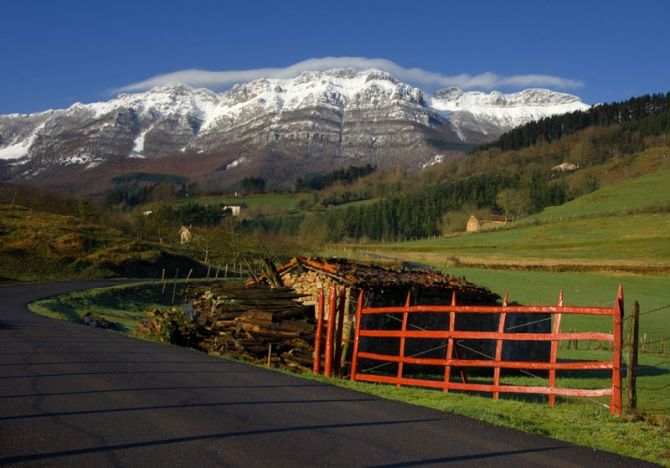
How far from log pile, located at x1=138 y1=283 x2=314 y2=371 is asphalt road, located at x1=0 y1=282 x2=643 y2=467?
16.4 ft

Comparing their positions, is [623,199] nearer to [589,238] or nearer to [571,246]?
[589,238]

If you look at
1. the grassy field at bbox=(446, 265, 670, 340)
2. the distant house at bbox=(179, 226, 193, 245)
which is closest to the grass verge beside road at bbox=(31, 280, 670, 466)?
the grassy field at bbox=(446, 265, 670, 340)

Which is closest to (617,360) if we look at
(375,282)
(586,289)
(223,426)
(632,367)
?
(632,367)

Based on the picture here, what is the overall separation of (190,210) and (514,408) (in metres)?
119

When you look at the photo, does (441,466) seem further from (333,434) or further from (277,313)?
(277,313)

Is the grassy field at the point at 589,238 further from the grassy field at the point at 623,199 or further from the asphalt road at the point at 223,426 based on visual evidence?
the asphalt road at the point at 223,426

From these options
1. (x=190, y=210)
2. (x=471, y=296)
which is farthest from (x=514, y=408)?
(x=190, y=210)

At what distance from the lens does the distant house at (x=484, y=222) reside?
13575cm

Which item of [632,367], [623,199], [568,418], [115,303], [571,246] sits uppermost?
[623,199]

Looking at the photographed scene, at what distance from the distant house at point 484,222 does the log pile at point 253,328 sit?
114676mm

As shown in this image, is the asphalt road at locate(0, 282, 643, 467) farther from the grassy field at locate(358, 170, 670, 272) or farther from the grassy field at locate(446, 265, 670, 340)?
the grassy field at locate(358, 170, 670, 272)

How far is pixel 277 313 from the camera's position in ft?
68.1

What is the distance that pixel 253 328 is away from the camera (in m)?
20.6

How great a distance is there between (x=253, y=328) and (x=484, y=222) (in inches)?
4820
